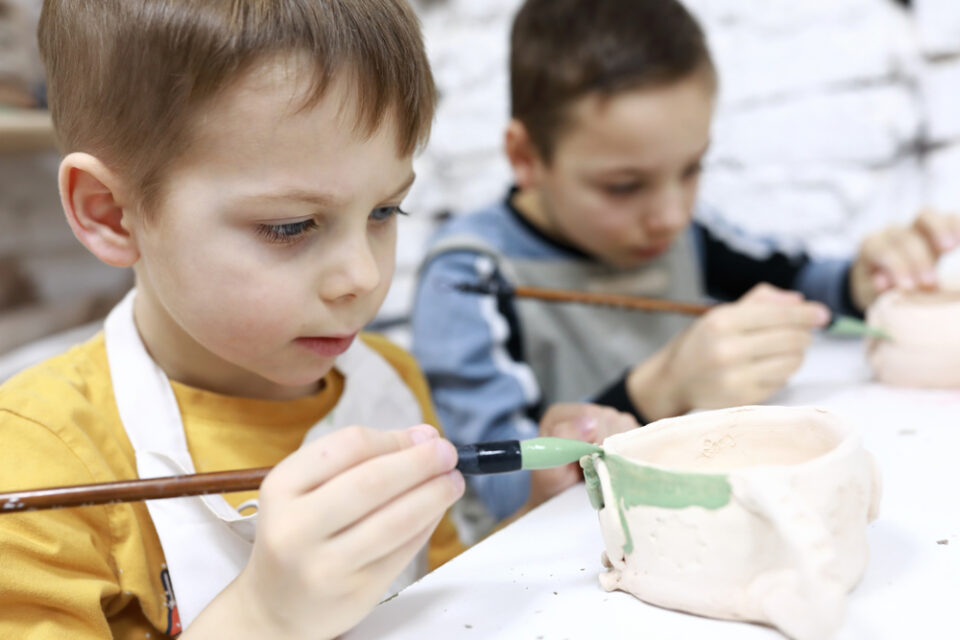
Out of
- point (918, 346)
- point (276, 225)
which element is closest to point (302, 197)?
point (276, 225)

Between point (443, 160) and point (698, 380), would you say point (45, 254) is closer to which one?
point (443, 160)

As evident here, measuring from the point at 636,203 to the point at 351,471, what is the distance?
30.7 inches

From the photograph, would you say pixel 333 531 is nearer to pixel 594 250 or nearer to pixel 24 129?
pixel 594 250

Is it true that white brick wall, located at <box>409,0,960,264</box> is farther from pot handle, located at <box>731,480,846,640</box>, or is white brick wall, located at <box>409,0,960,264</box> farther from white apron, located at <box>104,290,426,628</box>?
pot handle, located at <box>731,480,846,640</box>

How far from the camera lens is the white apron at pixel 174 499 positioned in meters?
0.62

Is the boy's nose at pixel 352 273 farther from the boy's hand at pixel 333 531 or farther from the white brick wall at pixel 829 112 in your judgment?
the white brick wall at pixel 829 112

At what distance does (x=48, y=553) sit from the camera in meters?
0.54

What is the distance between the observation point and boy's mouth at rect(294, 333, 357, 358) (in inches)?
25.5

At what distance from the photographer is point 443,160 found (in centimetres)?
191

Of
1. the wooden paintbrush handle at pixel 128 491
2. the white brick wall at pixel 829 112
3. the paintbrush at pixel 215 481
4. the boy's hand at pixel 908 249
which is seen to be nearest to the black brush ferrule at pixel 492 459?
the paintbrush at pixel 215 481

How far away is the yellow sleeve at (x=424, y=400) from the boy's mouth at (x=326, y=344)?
0.86 ft

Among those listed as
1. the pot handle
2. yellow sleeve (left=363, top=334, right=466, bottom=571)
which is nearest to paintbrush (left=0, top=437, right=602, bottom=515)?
the pot handle

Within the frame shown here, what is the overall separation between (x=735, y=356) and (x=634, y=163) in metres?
0.34

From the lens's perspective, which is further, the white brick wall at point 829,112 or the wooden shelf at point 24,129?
the white brick wall at point 829,112
